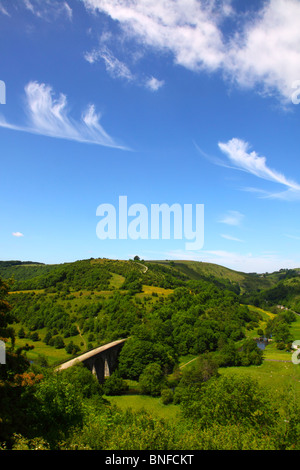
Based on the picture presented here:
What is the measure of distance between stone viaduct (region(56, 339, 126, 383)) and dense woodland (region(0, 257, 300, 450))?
3386 mm

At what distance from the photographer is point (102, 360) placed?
76.8 m

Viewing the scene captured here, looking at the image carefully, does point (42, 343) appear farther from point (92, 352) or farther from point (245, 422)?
point (245, 422)

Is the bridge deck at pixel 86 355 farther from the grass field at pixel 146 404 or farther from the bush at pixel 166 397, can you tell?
the bush at pixel 166 397

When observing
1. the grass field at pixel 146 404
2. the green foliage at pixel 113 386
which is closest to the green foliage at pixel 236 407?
the grass field at pixel 146 404

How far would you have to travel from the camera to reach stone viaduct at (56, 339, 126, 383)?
68.7 m

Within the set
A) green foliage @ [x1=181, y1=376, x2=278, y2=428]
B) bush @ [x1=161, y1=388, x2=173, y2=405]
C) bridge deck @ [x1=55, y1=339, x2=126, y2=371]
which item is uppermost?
green foliage @ [x1=181, y1=376, x2=278, y2=428]

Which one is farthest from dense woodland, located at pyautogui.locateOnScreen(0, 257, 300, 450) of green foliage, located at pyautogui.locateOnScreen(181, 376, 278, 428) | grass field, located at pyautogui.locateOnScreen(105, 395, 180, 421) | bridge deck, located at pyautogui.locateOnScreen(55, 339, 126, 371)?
bridge deck, located at pyautogui.locateOnScreen(55, 339, 126, 371)

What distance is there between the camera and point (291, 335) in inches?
4803

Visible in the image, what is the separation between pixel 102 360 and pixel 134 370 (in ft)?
34.5

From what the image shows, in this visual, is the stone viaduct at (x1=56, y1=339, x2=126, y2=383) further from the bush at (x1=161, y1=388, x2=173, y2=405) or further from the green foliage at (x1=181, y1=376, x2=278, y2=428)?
the green foliage at (x1=181, y1=376, x2=278, y2=428)

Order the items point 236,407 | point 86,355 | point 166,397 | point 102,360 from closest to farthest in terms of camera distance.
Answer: point 236,407
point 166,397
point 86,355
point 102,360

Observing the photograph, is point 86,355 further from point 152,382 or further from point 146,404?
point 146,404

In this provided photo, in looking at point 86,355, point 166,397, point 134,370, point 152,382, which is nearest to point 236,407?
point 166,397
